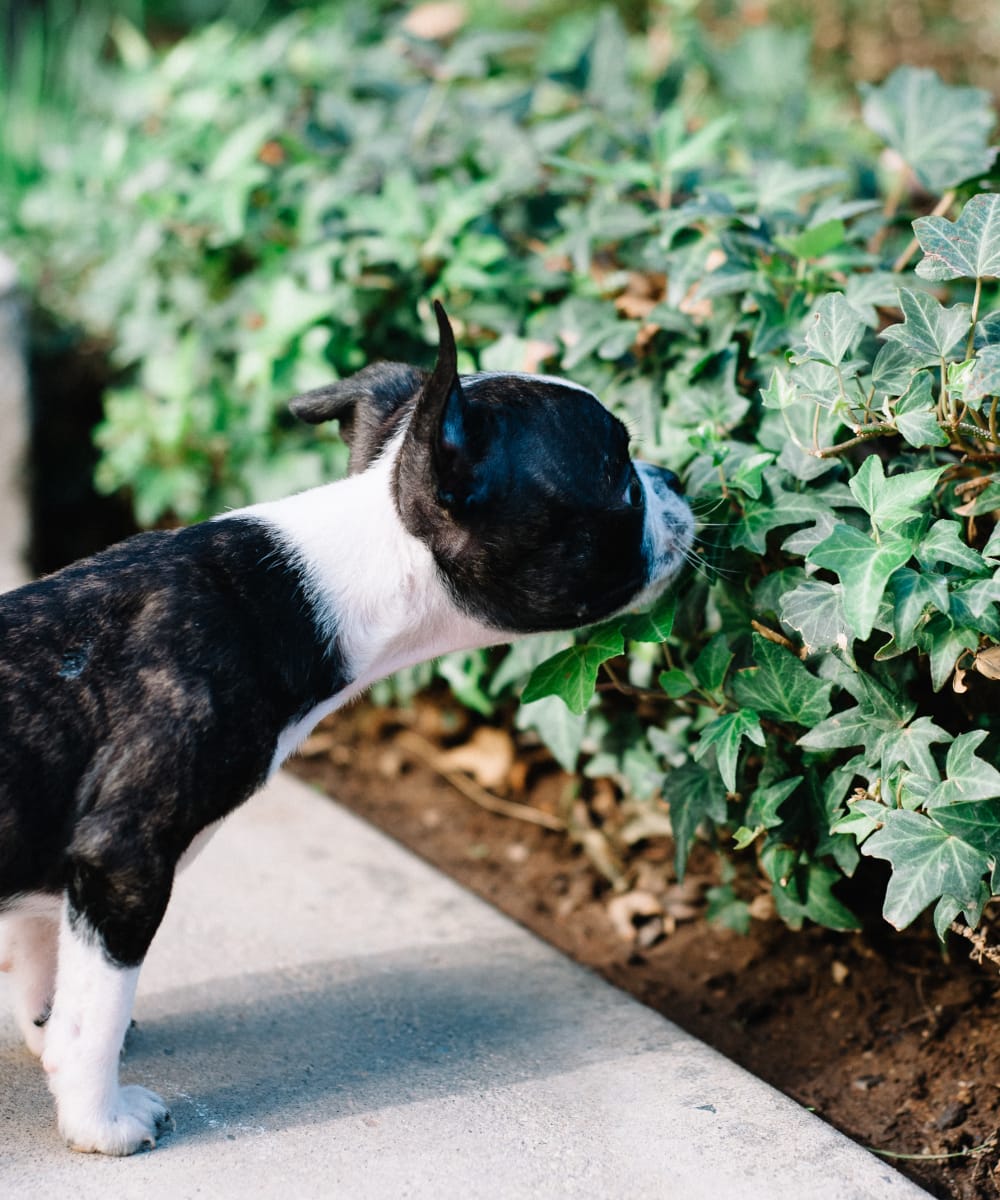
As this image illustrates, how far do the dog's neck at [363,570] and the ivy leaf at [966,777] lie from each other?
3.21ft

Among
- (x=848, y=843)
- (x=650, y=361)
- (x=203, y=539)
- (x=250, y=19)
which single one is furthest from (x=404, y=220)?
(x=250, y=19)

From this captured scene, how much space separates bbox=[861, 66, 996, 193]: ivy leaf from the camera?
3.74 metres

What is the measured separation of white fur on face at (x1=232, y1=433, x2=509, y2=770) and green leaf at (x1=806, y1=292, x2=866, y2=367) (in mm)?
856

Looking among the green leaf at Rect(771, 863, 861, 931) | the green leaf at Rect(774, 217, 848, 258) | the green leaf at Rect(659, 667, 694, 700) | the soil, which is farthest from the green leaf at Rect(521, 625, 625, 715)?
the green leaf at Rect(774, 217, 848, 258)

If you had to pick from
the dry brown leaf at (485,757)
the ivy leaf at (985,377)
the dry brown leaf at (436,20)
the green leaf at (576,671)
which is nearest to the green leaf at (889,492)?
the ivy leaf at (985,377)

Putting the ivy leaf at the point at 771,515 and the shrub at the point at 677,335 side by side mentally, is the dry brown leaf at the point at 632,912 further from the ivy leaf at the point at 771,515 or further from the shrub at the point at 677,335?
the ivy leaf at the point at 771,515

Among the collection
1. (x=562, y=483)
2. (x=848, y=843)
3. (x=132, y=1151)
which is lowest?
(x=132, y=1151)

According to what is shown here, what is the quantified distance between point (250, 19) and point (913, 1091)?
8.65m

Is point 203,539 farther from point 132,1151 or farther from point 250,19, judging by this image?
point 250,19

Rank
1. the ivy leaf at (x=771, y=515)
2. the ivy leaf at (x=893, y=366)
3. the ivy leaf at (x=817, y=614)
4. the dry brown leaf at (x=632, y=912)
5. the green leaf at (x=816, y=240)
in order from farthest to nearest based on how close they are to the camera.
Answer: the dry brown leaf at (x=632, y=912) < the green leaf at (x=816, y=240) < the ivy leaf at (x=771, y=515) < the ivy leaf at (x=893, y=366) < the ivy leaf at (x=817, y=614)

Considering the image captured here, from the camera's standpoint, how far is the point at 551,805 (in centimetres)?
429

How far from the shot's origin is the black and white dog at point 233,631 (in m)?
2.49

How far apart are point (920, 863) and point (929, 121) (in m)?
2.31

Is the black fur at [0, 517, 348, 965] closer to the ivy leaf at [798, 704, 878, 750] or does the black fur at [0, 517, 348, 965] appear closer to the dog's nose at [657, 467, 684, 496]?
the dog's nose at [657, 467, 684, 496]
